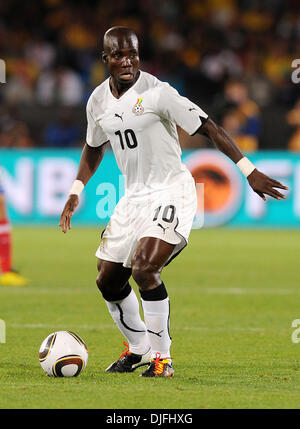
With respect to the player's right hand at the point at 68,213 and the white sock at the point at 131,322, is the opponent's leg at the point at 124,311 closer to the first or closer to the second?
the white sock at the point at 131,322

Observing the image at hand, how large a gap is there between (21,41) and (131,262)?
1652cm

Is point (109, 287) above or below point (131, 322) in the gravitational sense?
above

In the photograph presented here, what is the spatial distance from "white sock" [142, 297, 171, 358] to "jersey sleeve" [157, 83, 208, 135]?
3.60ft

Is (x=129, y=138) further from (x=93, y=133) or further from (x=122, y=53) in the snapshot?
(x=122, y=53)

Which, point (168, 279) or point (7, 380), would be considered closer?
point (7, 380)

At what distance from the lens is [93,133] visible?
6660 millimetres

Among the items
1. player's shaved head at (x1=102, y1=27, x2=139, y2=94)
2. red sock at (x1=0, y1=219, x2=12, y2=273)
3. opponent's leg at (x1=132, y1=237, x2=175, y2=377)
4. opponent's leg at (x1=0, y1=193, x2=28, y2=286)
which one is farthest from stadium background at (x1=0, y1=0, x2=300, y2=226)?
opponent's leg at (x1=132, y1=237, x2=175, y2=377)

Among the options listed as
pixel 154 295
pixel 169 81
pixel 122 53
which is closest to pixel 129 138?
pixel 122 53

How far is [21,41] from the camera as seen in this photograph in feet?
71.9

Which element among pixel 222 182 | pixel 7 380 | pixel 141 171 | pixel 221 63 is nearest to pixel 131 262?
pixel 141 171

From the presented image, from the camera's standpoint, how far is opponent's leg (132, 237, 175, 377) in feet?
19.8

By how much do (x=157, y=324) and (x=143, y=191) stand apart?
87 cm

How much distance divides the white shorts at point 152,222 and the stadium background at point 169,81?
1132cm
